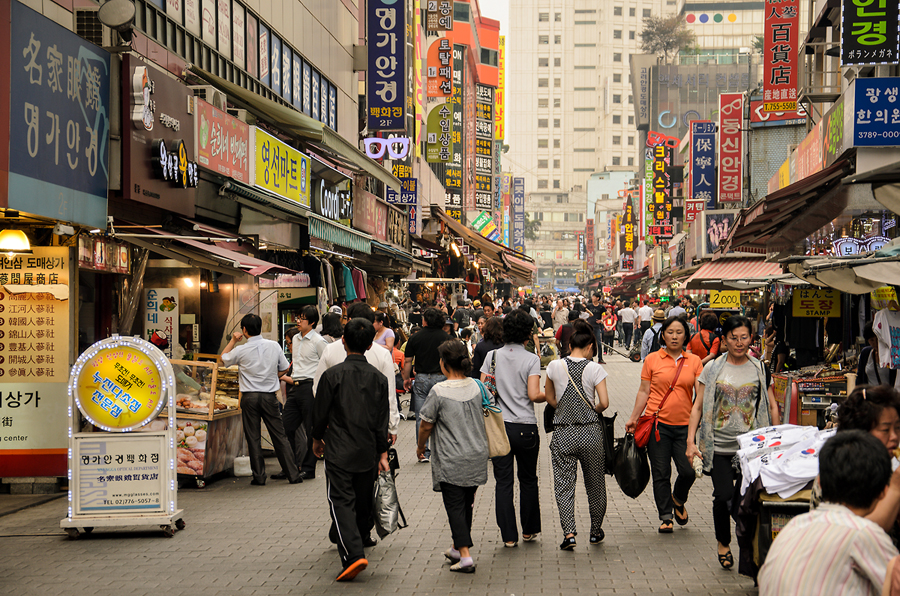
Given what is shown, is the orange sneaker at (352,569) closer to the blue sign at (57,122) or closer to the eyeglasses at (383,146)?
the blue sign at (57,122)

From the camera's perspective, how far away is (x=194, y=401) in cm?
926

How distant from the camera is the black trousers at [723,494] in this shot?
5977mm

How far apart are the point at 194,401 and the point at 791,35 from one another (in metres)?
14.2

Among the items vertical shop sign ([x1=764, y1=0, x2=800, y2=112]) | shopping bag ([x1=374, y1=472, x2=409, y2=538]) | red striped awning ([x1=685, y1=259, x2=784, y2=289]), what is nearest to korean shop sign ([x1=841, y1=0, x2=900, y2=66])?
red striped awning ([x1=685, y1=259, x2=784, y2=289])

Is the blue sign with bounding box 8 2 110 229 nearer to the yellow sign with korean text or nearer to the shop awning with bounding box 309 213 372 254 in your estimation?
the shop awning with bounding box 309 213 372 254

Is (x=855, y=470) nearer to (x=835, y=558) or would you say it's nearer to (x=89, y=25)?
(x=835, y=558)

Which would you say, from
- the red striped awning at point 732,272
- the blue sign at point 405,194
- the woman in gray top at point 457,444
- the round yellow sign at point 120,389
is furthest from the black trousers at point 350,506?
the blue sign at point 405,194

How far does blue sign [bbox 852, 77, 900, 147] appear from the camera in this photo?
1130cm

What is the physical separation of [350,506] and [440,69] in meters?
30.0

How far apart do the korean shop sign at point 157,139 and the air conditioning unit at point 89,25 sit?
350mm

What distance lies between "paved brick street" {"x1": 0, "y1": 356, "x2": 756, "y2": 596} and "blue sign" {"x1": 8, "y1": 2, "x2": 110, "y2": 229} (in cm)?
289

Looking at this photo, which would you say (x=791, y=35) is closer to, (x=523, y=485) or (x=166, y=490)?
(x=523, y=485)

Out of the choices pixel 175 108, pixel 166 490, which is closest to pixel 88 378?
pixel 166 490

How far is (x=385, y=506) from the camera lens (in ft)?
20.6
